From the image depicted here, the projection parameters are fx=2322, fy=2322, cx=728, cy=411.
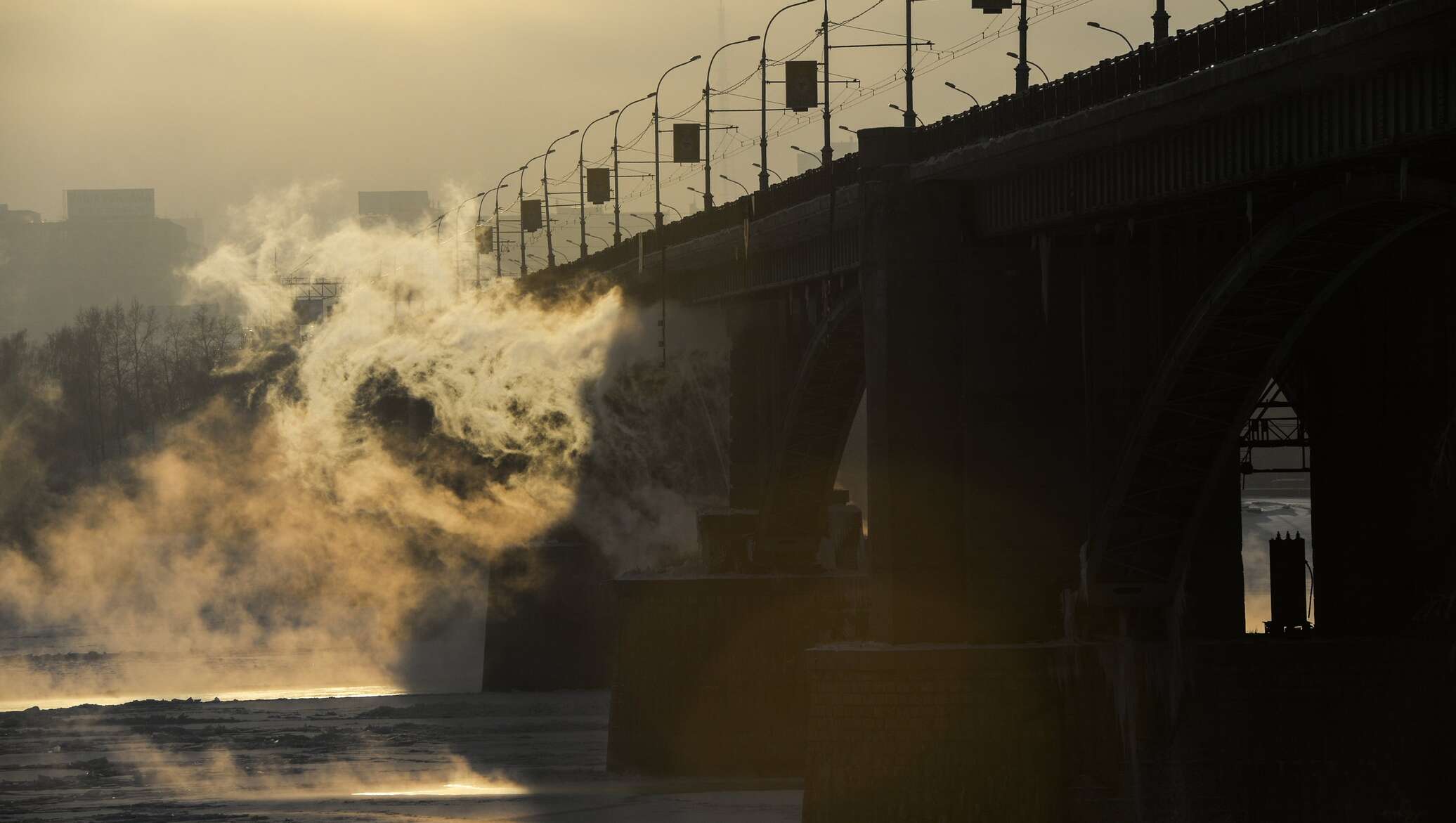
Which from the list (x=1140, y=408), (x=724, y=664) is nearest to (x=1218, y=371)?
(x=1140, y=408)

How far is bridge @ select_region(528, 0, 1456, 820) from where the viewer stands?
29.2m

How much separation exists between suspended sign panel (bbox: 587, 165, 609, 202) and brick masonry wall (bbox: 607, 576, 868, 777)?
35.7 metres

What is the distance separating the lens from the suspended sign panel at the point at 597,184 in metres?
87.2

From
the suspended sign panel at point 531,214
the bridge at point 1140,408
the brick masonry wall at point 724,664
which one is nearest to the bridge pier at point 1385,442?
the bridge at point 1140,408

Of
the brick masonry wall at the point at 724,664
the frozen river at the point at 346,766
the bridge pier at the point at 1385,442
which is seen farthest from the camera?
the brick masonry wall at the point at 724,664

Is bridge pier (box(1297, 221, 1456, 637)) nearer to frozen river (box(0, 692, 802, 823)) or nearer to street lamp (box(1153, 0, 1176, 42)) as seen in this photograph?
street lamp (box(1153, 0, 1176, 42))

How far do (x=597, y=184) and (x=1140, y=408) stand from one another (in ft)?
181

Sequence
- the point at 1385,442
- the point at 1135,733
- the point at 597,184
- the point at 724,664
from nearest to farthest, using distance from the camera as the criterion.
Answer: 1. the point at 1385,442
2. the point at 1135,733
3. the point at 724,664
4. the point at 597,184

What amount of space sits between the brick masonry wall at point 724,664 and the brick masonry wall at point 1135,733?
1506cm

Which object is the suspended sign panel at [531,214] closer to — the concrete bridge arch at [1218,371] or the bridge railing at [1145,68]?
the bridge railing at [1145,68]

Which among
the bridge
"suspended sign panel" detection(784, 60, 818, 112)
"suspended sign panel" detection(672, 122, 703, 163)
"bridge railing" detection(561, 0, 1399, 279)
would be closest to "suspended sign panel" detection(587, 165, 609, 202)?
"suspended sign panel" detection(672, 122, 703, 163)

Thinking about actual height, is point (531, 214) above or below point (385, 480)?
above

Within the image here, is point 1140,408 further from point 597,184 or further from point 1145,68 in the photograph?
point 597,184

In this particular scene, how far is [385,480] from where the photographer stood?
107000 mm
